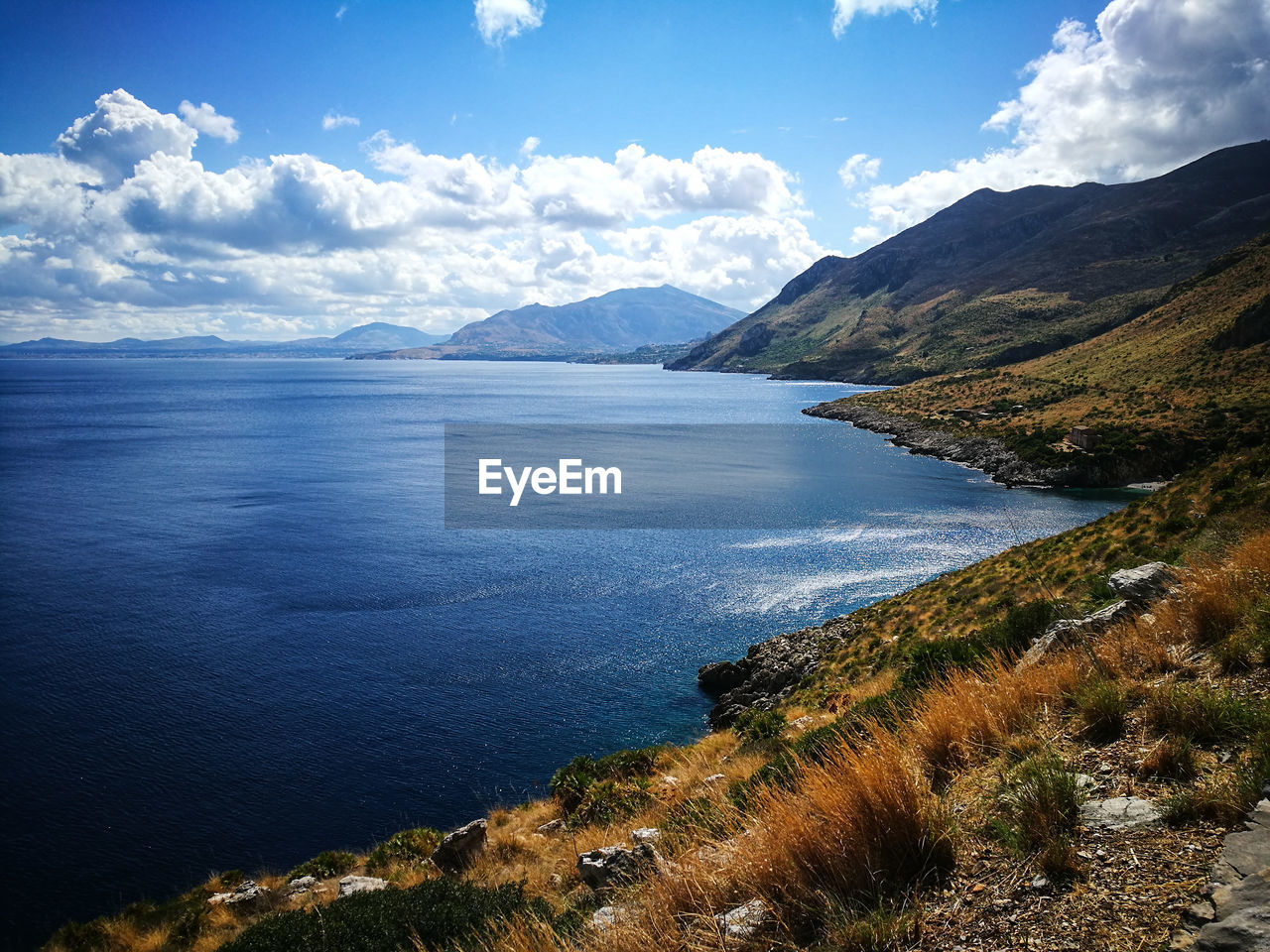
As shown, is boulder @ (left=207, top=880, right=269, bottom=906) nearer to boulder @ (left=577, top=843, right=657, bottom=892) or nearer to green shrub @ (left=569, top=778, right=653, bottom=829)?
green shrub @ (left=569, top=778, right=653, bottom=829)

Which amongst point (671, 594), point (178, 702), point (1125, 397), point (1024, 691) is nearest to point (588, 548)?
point (671, 594)

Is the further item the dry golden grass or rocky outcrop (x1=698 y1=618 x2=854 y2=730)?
rocky outcrop (x1=698 y1=618 x2=854 y2=730)

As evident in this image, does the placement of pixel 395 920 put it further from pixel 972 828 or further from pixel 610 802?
pixel 972 828

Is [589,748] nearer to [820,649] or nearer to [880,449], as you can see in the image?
[820,649]

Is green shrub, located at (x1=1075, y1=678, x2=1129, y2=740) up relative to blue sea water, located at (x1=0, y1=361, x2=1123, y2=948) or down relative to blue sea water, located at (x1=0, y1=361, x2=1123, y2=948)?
up

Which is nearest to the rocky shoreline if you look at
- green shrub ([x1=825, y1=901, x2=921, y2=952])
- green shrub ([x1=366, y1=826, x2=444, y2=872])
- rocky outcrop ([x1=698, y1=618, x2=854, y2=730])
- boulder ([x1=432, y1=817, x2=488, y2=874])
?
rocky outcrop ([x1=698, y1=618, x2=854, y2=730])

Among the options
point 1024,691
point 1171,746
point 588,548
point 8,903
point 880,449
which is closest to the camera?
point 1171,746

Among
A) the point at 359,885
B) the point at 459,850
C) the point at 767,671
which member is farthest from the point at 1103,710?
the point at 767,671

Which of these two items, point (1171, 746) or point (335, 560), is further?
point (335, 560)
